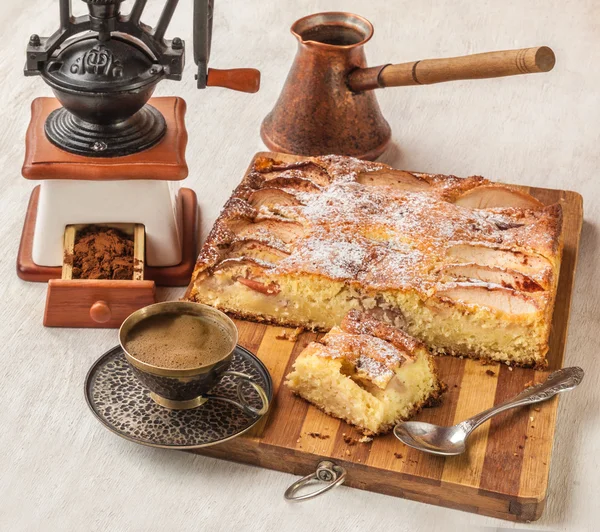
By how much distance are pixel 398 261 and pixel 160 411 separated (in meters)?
0.95

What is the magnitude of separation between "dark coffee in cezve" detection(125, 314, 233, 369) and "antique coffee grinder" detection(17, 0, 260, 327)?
453 millimetres

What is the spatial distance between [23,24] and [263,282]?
2.76 metres

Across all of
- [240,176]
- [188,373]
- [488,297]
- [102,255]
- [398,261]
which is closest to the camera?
[188,373]

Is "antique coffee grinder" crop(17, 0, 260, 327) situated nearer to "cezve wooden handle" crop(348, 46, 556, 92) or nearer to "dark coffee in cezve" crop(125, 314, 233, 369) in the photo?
"dark coffee in cezve" crop(125, 314, 233, 369)

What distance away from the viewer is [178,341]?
2.99 metres

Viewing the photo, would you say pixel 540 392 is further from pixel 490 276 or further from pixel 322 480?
pixel 322 480

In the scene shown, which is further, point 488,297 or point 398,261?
point 398,261

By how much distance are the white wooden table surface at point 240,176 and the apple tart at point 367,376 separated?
0.25 m

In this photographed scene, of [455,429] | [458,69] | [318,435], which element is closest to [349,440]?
[318,435]

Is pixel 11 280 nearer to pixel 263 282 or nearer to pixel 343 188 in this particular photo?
pixel 263 282

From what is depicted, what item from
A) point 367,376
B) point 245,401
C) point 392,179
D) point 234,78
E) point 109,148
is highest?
point 234,78

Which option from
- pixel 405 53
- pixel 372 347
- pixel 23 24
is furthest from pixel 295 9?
pixel 372 347

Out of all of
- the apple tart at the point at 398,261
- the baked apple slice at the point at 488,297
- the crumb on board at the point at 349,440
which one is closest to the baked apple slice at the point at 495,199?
the apple tart at the point at 398,261

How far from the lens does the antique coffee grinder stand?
334cm
